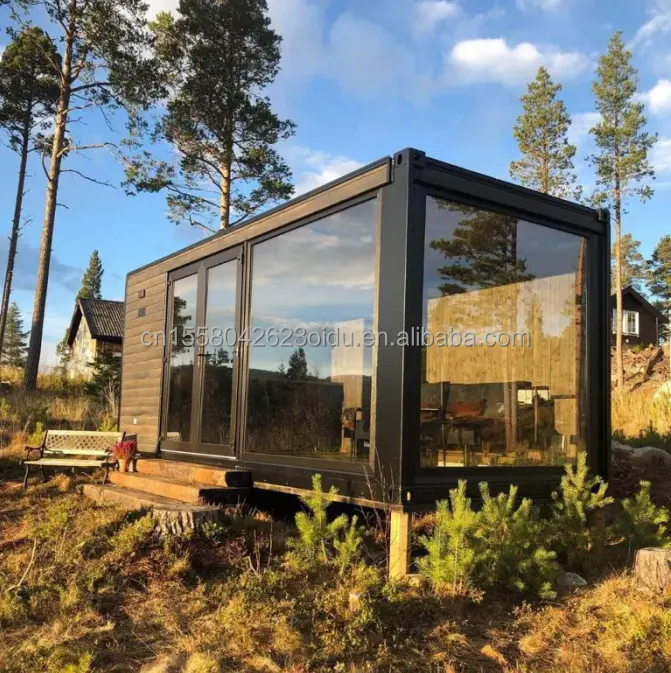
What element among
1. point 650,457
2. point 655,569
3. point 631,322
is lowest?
point 655,569

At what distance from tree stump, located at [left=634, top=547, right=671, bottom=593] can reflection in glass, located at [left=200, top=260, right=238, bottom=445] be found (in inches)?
138

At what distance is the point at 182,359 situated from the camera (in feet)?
23.4

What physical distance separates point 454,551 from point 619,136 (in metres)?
19.6

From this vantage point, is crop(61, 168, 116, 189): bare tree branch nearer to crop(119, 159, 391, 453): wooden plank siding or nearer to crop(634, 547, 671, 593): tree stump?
crop(119, 159, 391, 453): wooden plank siding

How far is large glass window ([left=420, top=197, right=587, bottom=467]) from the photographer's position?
15.3 feet

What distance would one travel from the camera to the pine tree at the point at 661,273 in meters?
36.9

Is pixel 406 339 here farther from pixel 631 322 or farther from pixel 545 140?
pixel 631 322

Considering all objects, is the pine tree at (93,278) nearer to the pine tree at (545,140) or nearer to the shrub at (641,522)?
the pine tree at (545,140)

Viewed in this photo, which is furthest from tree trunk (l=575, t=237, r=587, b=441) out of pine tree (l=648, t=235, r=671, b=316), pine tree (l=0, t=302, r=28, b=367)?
pine tree (l=0, t=302, r=28, b=367)

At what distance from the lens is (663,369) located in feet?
71.8

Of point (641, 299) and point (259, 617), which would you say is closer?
point (259, 617)

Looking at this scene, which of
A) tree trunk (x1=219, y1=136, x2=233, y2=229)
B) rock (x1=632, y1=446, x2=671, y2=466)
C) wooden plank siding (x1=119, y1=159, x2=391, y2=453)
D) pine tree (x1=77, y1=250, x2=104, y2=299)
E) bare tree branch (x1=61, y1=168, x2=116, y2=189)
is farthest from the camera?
pine tree (x1=77, y1=250, x2=104, y2=299)

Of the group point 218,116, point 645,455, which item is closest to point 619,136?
point 218,116

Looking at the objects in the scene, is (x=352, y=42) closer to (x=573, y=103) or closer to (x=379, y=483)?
(x=379, y=483)
